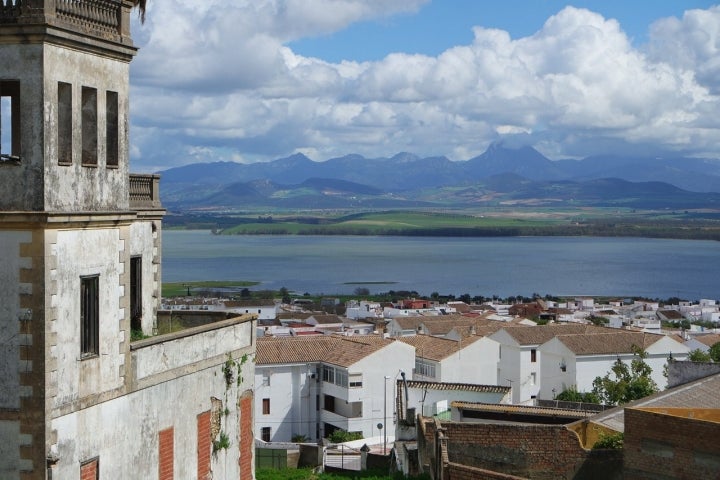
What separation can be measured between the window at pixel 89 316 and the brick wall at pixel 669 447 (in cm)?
851

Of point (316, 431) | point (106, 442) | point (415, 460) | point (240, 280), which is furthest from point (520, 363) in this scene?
point (240, 280)

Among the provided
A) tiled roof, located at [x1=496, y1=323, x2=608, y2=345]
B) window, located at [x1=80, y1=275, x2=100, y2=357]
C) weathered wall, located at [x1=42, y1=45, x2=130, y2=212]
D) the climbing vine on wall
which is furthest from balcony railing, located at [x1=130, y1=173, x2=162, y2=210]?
tiled roof, located at [x1=496, y1=323, x2=608, y2=345]

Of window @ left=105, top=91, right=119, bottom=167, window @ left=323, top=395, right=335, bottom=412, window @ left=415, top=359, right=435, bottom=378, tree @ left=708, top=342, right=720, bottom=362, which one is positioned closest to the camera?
window @ left=105, top=91, right=119, bottom=167

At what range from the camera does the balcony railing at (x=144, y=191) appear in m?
19.0

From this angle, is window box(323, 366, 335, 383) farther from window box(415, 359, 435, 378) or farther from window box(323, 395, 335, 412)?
window box(415, 359, 435, 378)

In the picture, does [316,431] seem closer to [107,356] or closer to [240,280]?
[107,356]

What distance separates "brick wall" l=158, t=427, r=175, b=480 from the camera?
15.4m

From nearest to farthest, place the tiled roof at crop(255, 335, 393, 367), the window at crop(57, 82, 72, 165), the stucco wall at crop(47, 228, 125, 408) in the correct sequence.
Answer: the stucco wall at crop(47, 228, 125, 408)
the window at crop(57, 82, 72, 165)
the tiled roof at crop(255, 335, 393, 367)

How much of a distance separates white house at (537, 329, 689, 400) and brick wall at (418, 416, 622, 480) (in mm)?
36243

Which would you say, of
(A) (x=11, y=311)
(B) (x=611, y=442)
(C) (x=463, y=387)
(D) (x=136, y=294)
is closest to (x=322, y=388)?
(C) (x=463, y=387)

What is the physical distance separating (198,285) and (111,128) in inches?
5264

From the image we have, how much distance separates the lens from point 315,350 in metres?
50.7

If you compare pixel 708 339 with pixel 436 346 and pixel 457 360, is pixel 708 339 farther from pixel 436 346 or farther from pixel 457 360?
pixel 457 360

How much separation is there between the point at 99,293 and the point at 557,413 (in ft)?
44.7
